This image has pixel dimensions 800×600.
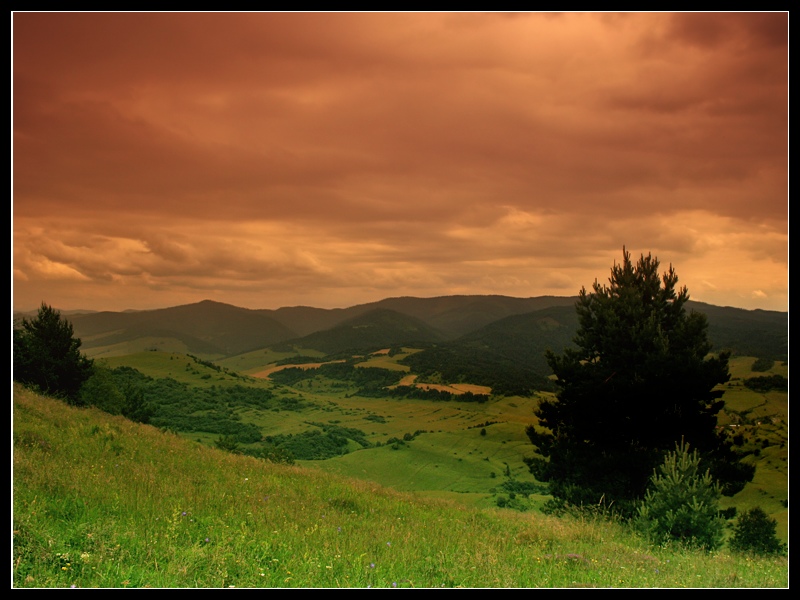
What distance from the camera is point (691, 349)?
20078 mm

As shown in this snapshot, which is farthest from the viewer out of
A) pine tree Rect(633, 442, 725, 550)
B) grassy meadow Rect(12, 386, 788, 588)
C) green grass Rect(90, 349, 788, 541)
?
green grass Rect(90, 349, 788, 541)

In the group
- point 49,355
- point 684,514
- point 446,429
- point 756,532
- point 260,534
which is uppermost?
point 49,355

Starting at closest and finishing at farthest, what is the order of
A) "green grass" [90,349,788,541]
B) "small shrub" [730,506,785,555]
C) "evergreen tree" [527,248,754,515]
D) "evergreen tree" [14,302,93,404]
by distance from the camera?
1. "evergreen tree" [527,248,754,515]
2. "small shrub" [730,506,785,555]
3. "green grass" [90,349,788,541]
4. "evergreen tree" [14,302,93,404]

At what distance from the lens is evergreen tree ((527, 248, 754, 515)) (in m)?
20.3

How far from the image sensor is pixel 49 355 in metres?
48.5

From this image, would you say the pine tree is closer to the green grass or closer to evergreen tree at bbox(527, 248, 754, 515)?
the green grass

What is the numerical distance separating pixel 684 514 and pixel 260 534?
9884 mm

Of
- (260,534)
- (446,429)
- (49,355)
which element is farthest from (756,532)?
(446,429)

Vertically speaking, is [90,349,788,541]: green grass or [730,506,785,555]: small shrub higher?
[730,506,785,555]: small shrub

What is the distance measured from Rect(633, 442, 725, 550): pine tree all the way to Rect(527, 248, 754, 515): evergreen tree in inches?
286

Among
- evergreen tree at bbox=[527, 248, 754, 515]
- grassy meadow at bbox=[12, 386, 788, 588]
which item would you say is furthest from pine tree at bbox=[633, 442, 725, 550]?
evergreen tree at bbox=[527, 248, 754, 515]

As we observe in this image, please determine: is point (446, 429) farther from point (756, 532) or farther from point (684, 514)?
point (684, 514)

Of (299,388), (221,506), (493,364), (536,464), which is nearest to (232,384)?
(299,388)

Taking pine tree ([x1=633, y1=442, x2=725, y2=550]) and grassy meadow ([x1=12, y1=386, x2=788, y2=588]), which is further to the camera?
pine tree ([x1=633, y1=442, x2=725, y2=550])
